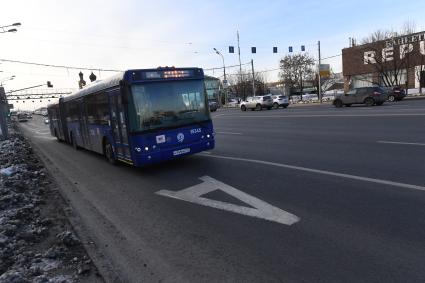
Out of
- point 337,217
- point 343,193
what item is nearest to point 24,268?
point 337,217

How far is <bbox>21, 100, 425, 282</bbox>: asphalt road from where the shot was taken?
14.0 ft

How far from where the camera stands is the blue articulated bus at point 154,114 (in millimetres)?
9750

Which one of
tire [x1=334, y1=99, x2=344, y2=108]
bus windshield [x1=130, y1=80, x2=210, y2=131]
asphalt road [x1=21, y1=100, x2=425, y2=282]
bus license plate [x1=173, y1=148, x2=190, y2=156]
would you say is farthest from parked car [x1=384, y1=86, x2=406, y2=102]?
bus license plate [x1=173, y1=148, x2=190, y2=156]

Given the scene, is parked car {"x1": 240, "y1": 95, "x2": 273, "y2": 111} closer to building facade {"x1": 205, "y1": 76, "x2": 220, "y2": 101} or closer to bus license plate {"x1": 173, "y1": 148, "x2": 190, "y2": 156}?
bus license plate {"x1": 173, "y1": 148, "x2": 190, "y2": 156}

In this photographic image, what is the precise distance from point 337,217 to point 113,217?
3622 mm

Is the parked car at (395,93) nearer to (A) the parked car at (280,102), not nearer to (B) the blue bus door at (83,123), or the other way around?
(A) the parked car at (280,102)

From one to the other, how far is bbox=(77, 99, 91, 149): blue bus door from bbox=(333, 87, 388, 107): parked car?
81.4 feet

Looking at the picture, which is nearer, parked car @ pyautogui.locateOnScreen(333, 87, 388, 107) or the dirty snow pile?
the dirty snow pile

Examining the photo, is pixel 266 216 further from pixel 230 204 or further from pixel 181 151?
pixel 181 151

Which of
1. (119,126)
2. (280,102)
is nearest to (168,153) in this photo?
(119,126)

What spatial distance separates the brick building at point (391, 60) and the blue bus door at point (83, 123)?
4144cm

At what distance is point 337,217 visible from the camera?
18.1 ft

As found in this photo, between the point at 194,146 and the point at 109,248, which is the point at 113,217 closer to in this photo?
the point at 109,248

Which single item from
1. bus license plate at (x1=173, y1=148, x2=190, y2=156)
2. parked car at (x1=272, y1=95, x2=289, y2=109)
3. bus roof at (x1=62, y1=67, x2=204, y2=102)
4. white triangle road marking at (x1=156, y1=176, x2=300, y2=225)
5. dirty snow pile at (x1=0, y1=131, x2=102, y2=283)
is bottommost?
parked car at (x1=272, y1=95, x2=289, y2=109)
